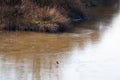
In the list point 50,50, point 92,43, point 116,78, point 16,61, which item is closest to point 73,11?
point 92,43

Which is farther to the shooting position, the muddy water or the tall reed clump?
the tall reed clump

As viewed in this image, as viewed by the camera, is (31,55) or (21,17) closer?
(31,55)

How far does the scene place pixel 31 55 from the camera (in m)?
19.3

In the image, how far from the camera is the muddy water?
16.4 meters

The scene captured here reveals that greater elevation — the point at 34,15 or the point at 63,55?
the point at 34,15

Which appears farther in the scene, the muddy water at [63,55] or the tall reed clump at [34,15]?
the tall reed clump at [34,15]

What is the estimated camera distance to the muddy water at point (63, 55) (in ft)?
53.8

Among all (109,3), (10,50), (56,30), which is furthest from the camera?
(109,3)

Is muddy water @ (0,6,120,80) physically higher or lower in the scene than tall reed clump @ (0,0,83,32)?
lower

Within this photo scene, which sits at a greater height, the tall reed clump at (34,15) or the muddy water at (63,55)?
the tall reed clump at (34,15)

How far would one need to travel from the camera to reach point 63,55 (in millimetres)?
19312

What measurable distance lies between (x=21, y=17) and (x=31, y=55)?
6647 millimetres

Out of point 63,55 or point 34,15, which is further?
point 34,15

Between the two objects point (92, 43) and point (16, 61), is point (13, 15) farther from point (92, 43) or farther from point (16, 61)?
point (16, 61)
